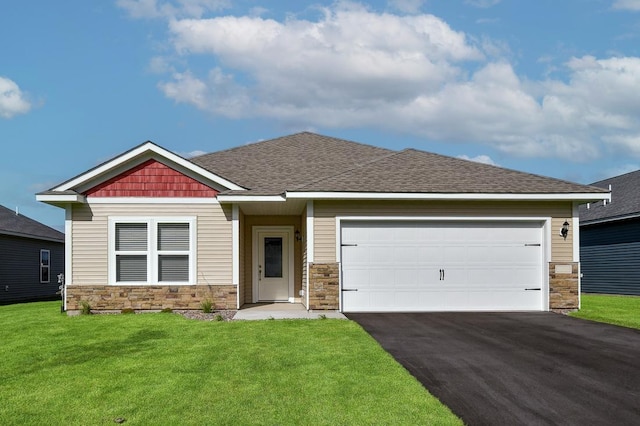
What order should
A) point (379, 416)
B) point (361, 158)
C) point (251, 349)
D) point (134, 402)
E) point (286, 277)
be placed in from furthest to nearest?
point (361, 158) < point (286, 277) < point (251, 349) < point (134, 402) < point (379, 416)

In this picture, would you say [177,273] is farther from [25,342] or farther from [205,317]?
[25,342]

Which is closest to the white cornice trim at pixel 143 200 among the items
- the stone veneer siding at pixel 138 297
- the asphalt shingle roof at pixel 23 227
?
the stone veneer siding at pixel 138 297

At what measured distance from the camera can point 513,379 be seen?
22.6ft

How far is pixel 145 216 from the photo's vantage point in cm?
1412

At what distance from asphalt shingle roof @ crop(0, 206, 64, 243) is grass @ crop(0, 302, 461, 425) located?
44.9ft

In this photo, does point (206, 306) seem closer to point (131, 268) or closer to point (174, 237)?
point (174, 237)

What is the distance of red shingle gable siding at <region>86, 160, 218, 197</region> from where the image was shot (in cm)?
1416

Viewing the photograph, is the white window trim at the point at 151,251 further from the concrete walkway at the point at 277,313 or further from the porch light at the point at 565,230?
the porch light at the point at 565,230

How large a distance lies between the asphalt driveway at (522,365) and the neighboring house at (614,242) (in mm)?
11440

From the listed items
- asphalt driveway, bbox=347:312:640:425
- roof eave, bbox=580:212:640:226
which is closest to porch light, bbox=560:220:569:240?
asphalt driveway, bbox=347:312:640:425

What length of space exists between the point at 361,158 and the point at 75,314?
33.4 feet

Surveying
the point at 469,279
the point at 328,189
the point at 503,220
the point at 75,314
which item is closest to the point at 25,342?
the point at 75,314

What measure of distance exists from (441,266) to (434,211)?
1419mm

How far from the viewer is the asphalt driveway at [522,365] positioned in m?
5.66
